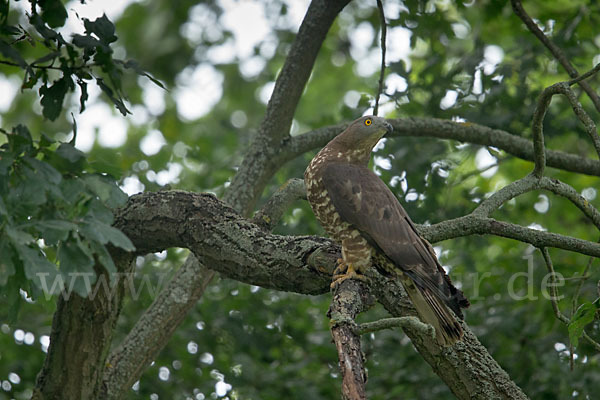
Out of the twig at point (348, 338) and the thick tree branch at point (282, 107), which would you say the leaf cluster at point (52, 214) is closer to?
the twig at point (348, 338)

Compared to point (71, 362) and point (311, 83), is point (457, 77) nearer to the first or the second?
point (71, 362)

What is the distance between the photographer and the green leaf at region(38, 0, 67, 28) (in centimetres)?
264

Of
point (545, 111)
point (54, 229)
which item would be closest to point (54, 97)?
point (54, 229)

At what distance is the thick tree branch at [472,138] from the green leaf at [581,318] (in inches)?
78.1

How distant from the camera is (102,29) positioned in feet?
8.83

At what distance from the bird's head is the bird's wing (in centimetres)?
24

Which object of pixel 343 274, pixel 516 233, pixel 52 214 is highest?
pixel 516 233

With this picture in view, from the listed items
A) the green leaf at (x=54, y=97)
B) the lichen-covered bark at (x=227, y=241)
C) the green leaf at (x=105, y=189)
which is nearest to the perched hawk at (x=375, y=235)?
the lichen-covered bark at (x=227, y=241)

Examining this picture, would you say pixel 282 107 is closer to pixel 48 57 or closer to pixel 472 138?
pixel 472 138

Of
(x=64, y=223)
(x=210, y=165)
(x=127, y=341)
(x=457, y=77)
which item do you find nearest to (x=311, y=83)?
(x=210, y=165)

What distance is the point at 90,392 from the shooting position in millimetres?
3350

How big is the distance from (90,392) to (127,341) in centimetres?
46

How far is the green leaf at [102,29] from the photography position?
268cm

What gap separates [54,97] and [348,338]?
5.11 ft
